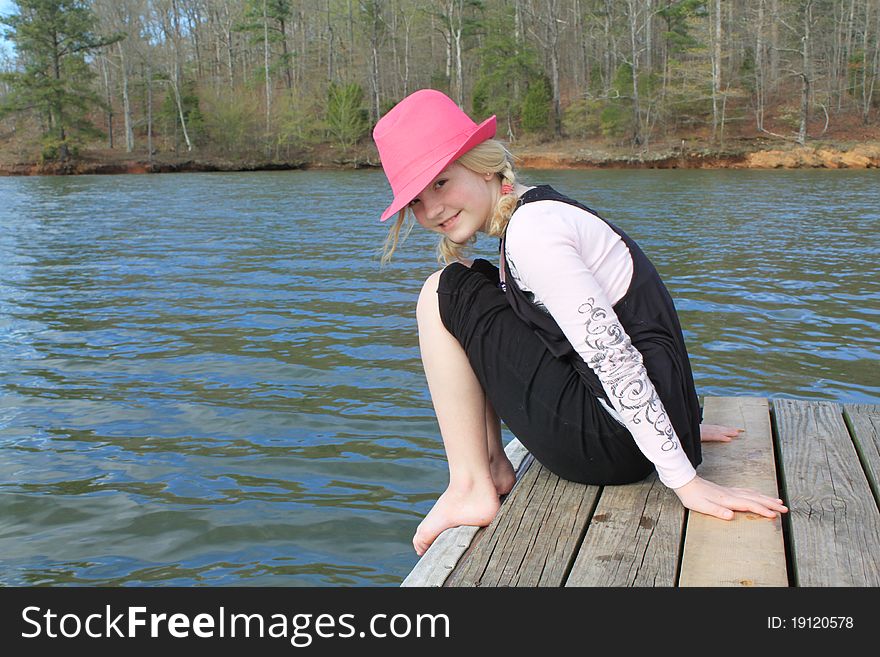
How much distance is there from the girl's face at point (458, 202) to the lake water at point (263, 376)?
56.0 inches

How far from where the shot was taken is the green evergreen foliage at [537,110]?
1647 inches

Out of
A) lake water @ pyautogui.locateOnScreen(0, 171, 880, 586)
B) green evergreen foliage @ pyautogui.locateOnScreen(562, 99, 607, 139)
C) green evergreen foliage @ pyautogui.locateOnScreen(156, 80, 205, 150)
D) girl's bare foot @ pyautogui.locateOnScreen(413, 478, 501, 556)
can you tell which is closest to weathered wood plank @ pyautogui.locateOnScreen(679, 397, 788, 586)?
girl's bare foot @ pyautogui.locateOnScreen(413, 478, 501, 556)

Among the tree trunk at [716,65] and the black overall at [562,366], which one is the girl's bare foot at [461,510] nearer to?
the black overall at [562,366]

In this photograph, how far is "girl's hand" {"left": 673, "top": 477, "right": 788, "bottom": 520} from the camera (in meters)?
2.49

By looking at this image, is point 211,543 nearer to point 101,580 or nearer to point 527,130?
point 101,580

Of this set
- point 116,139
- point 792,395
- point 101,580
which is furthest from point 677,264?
point 116,139

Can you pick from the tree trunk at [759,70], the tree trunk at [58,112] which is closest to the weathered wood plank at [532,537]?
the tree trunk at [759,70]

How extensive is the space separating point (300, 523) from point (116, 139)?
4976 cm

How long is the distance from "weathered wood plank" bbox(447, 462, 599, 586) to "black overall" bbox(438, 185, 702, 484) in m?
0.12

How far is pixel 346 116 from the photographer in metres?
43.8

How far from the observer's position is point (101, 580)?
11.4 ft

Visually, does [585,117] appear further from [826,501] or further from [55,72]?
[826,501]

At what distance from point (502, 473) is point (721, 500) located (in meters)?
0.66

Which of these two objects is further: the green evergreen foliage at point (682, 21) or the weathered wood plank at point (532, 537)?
the green evergreen foliage at point (682, 21)
